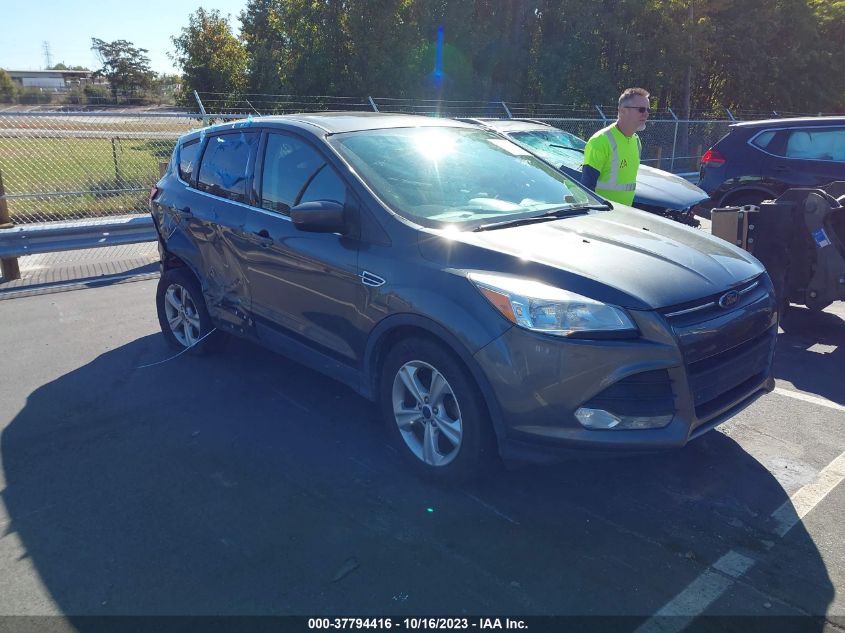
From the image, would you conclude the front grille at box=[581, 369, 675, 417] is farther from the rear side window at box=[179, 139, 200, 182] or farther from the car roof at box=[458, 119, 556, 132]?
the car roof at box=[458, 119, 556, 132]

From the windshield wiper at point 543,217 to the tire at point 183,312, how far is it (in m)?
2.56

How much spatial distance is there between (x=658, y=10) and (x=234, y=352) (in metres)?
23.3

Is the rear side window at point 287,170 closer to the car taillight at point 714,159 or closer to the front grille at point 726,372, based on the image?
the front grille at point 726,372

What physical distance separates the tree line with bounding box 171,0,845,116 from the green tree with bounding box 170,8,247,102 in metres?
0.04

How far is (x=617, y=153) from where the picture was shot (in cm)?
580

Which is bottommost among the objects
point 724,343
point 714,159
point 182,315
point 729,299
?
point 182,315

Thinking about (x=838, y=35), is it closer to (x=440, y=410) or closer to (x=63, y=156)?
(x=63, y=156)

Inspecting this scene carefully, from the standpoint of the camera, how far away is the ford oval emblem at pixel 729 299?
340 cm

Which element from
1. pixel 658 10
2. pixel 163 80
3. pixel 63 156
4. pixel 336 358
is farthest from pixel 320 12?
pixel 163 80

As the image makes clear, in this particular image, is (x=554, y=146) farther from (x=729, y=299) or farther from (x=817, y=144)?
(x=729, y=299)

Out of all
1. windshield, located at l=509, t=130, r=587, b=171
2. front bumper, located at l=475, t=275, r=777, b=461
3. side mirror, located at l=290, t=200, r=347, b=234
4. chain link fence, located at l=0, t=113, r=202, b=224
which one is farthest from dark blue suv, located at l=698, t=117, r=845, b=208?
chain link fence, located at l=0, t=113, r=202, b=224

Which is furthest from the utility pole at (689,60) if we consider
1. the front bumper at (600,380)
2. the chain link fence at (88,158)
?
the front bumper at (600,380)

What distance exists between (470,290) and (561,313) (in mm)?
442

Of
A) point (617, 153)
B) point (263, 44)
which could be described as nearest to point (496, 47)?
point (263, 44)
